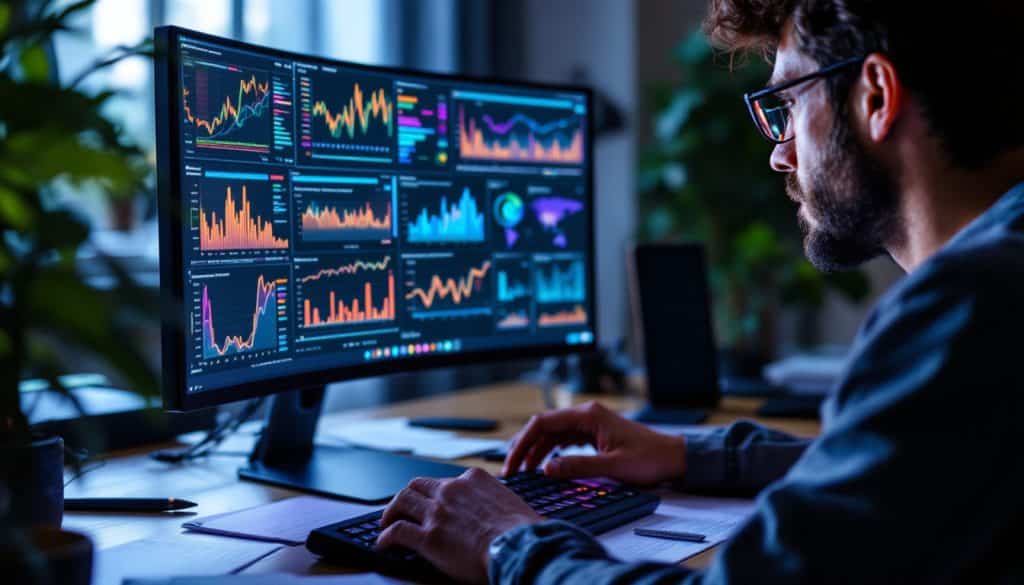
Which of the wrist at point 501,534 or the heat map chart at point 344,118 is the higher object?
the heat map chart at point 344,118

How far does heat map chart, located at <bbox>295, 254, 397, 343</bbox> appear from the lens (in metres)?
1.28

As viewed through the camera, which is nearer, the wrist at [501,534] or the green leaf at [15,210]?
the green leaf at [15,210]

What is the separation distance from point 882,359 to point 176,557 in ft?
2.13

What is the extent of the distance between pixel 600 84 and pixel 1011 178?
270cm

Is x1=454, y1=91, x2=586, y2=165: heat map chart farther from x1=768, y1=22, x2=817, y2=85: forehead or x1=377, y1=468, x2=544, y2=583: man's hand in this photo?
x1=377, y1=468, x2=544, y2=583: man's hand

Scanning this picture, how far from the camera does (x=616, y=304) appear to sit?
3.53m

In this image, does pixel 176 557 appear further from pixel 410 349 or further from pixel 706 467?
pixel 706 467

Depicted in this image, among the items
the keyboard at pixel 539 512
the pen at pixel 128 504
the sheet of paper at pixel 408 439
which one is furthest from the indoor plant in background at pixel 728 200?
the pen at pixel 128 504

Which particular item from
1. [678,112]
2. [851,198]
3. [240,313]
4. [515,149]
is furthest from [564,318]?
[678,112]

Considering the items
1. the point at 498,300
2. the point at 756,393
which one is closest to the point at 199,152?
the point at 498,300

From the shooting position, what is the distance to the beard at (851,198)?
968mm

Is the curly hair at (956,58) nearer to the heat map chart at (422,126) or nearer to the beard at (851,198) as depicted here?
the beard at (851,198)

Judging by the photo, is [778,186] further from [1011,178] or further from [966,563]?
[966,563]

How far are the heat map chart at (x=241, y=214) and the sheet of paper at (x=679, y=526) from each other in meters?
0.51
